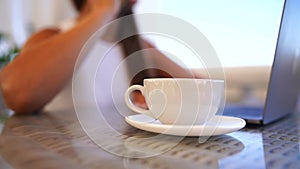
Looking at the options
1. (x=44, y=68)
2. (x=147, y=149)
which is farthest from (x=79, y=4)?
(x=147, y=149)

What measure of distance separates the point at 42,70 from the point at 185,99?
0.48 meters

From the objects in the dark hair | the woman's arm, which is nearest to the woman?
the woman's arm

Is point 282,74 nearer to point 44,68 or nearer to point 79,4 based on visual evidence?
point 44,68

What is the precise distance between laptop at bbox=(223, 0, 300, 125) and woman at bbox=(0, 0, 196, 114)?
41 centimetres

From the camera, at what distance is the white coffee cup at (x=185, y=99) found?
1.09 ft

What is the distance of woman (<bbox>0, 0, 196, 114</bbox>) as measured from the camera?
0.68 m

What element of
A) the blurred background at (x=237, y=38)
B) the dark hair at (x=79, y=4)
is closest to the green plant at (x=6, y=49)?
the dark hair at (x=79, y=4)

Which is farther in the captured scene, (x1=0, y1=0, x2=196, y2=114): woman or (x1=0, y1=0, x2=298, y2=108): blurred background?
(x1=0, y1=0, x2=196, y2=114): woman

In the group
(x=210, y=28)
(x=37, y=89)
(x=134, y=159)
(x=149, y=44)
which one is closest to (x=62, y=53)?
(x=37, y=89)

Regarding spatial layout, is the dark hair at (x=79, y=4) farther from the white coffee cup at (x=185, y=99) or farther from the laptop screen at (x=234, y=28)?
the white coffee cup at (x=185, y=99)

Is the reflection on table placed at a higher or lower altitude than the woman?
lower

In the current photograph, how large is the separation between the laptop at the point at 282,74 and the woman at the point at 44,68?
0.41m

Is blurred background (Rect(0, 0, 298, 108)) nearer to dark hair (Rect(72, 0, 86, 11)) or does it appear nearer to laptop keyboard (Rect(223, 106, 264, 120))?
laptop keyboard (Rect(223, 106, 264, 120))

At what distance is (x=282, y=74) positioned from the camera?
446 millimetres
